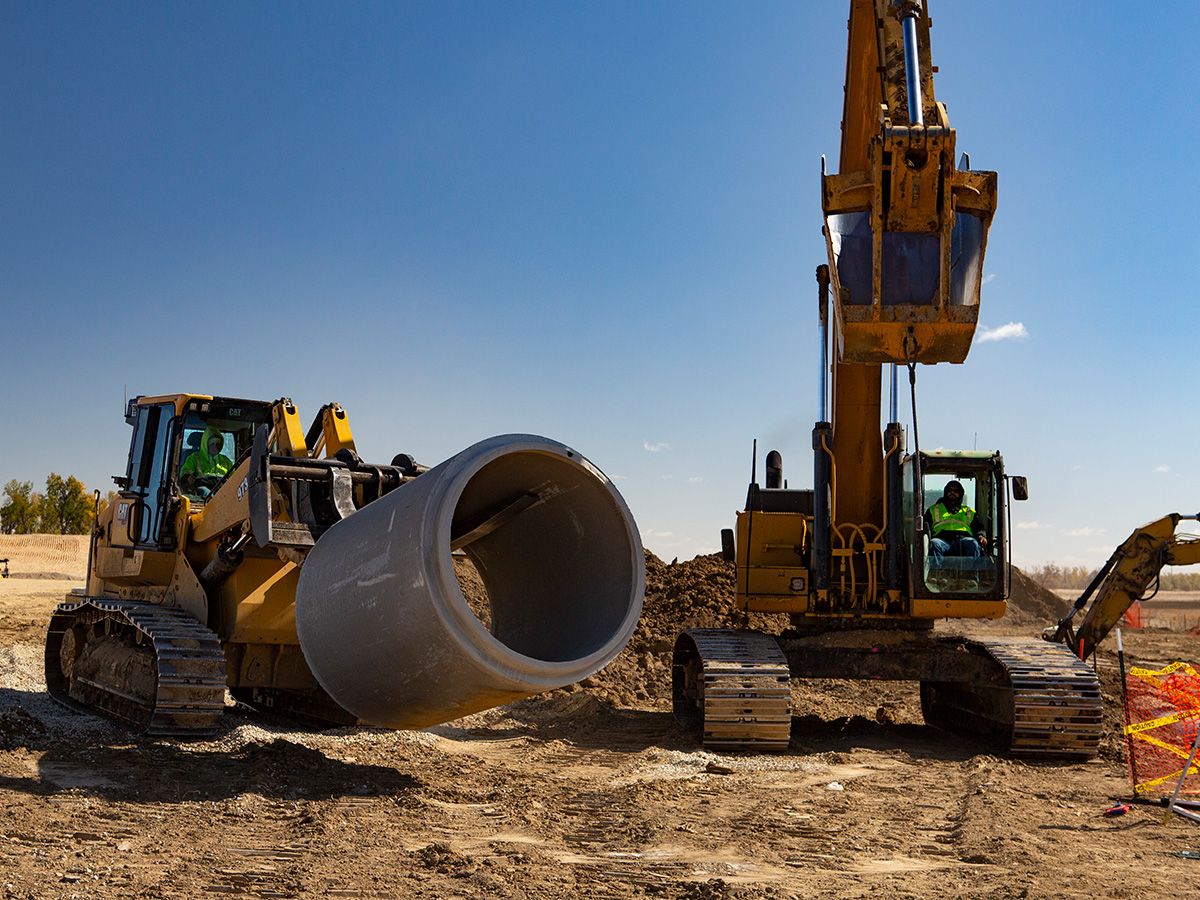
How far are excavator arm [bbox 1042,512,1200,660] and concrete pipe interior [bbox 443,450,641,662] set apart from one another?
25.1ft

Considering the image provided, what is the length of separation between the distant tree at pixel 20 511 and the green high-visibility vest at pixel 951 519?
62.2 metres

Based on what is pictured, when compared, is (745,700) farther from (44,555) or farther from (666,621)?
(44,555)

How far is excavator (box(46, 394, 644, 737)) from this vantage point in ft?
18.8

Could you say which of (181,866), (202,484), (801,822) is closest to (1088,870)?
(801,822)

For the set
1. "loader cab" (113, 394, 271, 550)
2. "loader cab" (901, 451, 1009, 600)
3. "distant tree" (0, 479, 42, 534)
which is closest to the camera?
"loader cab" (113, 394, 271, 550)

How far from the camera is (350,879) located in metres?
5.03

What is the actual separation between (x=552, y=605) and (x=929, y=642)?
5135 mm

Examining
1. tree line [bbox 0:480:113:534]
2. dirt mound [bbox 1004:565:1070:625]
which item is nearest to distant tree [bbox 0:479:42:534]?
tree line [bbox 0:480:113:534]

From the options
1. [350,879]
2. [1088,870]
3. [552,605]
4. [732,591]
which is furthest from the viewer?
[732,591]

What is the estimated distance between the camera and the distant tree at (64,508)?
209 ft

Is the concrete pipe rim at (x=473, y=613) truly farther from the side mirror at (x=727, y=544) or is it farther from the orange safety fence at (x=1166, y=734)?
the side mirror at (x=727, y=544)

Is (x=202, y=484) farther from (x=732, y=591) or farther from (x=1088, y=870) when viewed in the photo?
(x=732, y=591)

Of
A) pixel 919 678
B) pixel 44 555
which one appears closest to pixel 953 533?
pixel 919 678

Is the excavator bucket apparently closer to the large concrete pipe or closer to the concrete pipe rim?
the large concrete pipe
